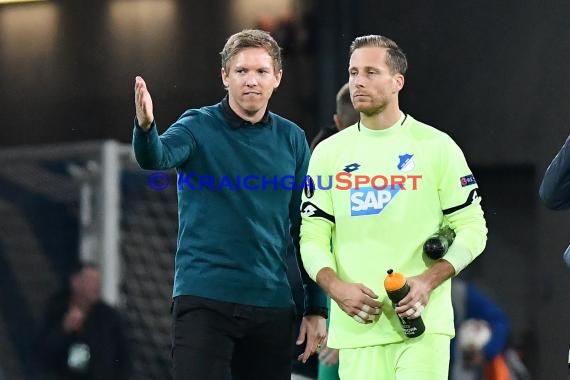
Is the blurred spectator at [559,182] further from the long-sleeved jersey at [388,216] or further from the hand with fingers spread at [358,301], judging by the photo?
the hand with fingers spread at [358,301]

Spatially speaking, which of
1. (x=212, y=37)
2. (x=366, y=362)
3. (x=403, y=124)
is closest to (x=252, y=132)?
(x=403, y=124)

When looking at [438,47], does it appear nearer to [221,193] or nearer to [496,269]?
[496,269]

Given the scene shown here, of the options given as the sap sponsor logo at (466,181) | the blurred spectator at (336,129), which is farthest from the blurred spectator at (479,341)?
the sap sponsor logo at (466,181)

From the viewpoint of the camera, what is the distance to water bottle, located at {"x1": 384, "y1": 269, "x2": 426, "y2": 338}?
2.91 metres

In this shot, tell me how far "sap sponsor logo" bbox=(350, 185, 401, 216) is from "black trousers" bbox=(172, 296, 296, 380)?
36cm

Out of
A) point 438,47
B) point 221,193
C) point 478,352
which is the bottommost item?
point 478,352

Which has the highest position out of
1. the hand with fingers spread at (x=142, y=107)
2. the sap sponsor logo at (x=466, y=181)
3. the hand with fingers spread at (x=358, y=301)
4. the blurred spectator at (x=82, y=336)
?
the hand with fingers spread at (x=142, y=107)

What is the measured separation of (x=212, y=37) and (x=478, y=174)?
4.84 feet

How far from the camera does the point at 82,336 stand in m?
5.82

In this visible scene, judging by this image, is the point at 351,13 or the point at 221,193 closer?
the point at 221,193

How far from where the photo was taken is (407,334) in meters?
2.97

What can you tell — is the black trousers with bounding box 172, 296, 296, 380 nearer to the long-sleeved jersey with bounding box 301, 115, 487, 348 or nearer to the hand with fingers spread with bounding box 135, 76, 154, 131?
the long-sleeved jersey with bounding box 301, 115, 487, 348

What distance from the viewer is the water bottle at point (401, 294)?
2914 millimetres

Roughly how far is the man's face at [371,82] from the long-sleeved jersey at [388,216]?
0.07 m
